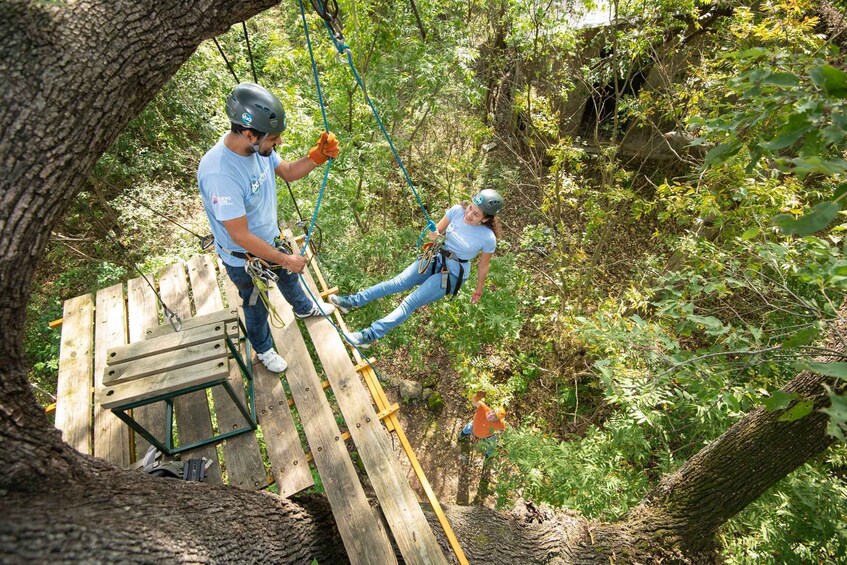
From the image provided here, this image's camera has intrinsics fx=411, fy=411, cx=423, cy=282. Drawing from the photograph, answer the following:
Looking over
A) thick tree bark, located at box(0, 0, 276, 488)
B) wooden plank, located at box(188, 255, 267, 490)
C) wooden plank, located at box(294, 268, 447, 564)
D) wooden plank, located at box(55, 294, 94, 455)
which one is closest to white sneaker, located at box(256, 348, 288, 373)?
wooden plank, located at box(188, 255, 267, 490)

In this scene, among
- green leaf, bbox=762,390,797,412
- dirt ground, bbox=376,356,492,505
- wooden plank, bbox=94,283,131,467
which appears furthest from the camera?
dirt ground, bbox=376,356,492,505

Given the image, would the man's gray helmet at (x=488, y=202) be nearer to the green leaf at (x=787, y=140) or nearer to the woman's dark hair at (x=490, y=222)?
the woman's dark hair at (x=490, y=222)

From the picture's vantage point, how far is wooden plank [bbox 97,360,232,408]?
2.33 metres

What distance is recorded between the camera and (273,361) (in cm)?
321

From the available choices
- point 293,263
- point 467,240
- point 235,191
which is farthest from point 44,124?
point 467,240

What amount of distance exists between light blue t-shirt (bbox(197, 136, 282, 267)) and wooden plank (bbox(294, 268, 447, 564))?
1002 millimetres

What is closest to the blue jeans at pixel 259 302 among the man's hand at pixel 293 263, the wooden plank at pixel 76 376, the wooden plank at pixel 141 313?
the man's hand at pixel 293 263

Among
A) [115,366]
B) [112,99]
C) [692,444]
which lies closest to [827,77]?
[112,99]

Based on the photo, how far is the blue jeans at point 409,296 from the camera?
3922mm

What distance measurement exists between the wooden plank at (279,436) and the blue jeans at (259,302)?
0.82ft

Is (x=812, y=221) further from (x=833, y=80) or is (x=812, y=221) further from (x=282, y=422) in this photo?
(x=282, y=422)

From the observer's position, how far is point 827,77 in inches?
43.5

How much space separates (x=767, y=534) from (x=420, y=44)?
226 inches

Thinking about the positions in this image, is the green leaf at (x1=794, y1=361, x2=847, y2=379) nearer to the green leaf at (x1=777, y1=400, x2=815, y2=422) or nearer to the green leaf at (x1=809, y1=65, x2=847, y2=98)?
the green leaf at (x1=777, y1=400, x2=815, y2=422)
